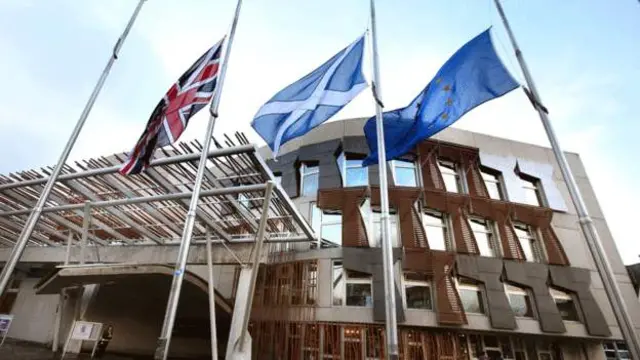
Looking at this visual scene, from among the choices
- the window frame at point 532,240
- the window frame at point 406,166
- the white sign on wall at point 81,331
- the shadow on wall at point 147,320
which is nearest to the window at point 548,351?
the window frame at point 532,240

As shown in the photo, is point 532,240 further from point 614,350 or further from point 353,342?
point 353,342

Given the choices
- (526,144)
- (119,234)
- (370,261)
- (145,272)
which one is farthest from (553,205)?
(119,234)

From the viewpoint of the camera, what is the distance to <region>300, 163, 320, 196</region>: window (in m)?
16.8

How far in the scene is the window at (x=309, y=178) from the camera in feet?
55.0

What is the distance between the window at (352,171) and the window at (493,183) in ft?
20.9

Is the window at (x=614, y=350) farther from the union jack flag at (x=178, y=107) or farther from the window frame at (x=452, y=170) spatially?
the union jack flag at (x=178, y=107)

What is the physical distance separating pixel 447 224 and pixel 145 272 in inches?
502

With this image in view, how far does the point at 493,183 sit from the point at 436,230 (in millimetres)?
4790

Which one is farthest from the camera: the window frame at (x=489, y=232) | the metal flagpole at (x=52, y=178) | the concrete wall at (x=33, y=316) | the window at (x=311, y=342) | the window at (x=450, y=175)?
the concrete wall at (x=33, y=316)

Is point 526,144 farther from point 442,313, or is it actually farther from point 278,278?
point 278,278

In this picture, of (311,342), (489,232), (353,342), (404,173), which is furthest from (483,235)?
(311,342)

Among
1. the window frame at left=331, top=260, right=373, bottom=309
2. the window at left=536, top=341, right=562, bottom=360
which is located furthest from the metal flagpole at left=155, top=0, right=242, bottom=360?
the window at left=536, top=341, right=562, bottom=360

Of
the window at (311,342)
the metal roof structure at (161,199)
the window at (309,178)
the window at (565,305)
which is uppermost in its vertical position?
the window at (309,178)

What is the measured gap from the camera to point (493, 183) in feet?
57.9
